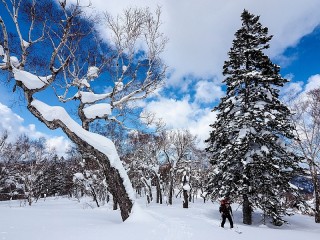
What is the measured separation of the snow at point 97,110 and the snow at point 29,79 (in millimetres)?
1811

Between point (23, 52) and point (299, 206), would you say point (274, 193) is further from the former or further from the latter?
point (23, 52)

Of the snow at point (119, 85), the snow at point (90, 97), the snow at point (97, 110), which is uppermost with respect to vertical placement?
the snow at point (119, 85)

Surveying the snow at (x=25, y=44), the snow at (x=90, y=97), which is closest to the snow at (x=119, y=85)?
the snow at (x=90, y=97)

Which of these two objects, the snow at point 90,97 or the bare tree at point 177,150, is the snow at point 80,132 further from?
the bare tree at point 177,150

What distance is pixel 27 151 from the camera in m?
34.2

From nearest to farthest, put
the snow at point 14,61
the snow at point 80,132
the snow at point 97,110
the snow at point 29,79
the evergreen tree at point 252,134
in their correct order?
the snow at point 29,79, the snow at point 14,61, the snow at point 80,132, the snow at point 97,110, the evergreen tree at point 252,134

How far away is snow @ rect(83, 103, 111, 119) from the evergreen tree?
846cm

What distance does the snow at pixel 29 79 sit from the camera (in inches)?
333

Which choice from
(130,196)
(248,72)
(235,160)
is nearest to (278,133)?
(235,160)

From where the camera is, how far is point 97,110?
32.0ft

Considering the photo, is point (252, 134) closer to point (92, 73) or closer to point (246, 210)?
point (246, 210)

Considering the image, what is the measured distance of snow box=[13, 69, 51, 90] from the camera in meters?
8.47

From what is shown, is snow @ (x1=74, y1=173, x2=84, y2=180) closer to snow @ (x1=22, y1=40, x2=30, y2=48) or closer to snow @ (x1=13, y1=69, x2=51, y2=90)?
snow @ (x1=13, y1=69, x2=51, y2=90)

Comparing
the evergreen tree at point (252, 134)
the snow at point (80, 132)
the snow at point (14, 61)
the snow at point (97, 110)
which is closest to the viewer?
the snow at point (14, 61)
